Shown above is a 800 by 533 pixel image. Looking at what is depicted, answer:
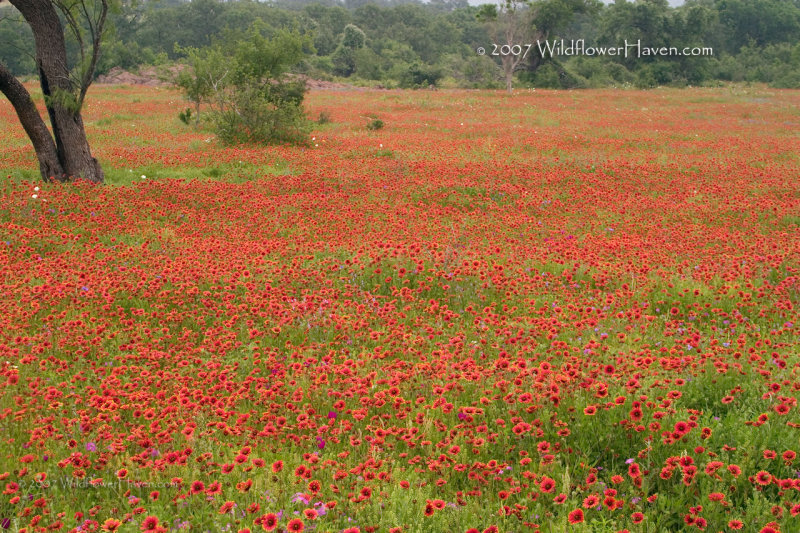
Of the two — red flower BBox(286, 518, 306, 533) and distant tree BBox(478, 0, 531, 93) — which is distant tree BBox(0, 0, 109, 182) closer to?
red flower BBox(286, 518, 306, 533)

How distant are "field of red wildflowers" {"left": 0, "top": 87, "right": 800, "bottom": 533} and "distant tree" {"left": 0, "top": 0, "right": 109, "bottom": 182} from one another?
1.03 m

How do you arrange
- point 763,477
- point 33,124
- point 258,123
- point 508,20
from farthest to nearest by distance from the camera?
point 508,20, point 258,123, point 33,124, point 763,477

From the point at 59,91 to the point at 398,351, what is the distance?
32.6 ft

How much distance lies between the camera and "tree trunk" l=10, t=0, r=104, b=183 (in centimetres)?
1155

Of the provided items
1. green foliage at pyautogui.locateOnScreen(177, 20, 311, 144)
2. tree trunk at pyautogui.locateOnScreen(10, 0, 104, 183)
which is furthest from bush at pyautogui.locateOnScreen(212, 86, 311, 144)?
tree trunk at pyautogui.locateOnScreen(10, 0, 104, 183)

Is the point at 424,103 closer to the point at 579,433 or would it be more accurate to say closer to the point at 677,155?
the point at 677,155

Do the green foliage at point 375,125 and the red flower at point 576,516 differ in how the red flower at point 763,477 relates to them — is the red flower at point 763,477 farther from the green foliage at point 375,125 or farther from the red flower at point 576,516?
the green foliage at point 375,125

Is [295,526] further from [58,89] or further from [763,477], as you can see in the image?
[58,89]

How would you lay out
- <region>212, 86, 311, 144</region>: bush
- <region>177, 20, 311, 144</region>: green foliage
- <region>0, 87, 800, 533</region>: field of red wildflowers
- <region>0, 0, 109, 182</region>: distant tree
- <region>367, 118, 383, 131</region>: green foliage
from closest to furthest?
<region>0, 87, 800, 533</region>: field of red wildflowers → <region>0, 0, 109, 182</region>: distant tree → <region>212, 86, 311, 144</region>: bush → <region>177, 20, 311, 144</region>: green foliage → <region>367, 118, 383, 131</region>: green foliage

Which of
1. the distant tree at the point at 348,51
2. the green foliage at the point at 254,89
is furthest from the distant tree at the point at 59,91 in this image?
the distant tree at the point at 348,51

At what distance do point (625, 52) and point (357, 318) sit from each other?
66915mm

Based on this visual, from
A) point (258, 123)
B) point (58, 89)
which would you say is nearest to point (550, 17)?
point (258, 123)

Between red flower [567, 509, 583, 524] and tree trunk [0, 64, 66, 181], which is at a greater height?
tree trunk [0, 64, 66, 181]

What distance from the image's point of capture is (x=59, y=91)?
38.4 feet
